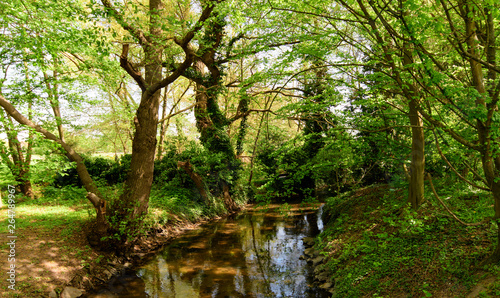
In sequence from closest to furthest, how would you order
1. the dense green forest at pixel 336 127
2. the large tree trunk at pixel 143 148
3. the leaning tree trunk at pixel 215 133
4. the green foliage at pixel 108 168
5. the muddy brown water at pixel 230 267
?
the dense green forest at pixel 336 127 → the muddy brown water at pixel 230 267 → the large tree trunk at pixel 143 148 → the leaning tree trunk at pixel 215 133 → the green foliage at pixel 108 168

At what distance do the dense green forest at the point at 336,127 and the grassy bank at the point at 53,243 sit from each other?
114 millimetres

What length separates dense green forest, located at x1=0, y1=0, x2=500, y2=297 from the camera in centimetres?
326

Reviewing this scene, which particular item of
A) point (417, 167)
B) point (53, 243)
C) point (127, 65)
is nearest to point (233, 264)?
point (53, 243)

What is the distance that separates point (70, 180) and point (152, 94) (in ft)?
26.2

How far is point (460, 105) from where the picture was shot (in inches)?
110

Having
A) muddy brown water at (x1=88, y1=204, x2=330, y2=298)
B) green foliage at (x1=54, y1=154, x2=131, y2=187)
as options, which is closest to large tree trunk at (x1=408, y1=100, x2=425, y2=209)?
muddy brown water at (x1=88, y1=204, x2=330, y2=298)

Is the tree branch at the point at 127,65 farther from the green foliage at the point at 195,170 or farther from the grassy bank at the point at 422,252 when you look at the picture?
the grassy bank at the point at 422,252

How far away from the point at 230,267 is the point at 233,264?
Answer: 7.9 inches

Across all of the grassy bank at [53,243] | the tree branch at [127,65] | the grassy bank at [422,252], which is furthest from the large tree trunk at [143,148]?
the grassy bank at [422,252]

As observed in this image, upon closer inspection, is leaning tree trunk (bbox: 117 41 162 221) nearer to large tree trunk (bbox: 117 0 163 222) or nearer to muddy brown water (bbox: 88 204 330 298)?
large tree trunk (bbox: 117 0 163 222)

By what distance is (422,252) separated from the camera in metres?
4.24

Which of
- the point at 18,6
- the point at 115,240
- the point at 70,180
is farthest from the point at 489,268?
the point at 70,180

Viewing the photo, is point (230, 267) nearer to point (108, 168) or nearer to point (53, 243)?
point (53, 243)

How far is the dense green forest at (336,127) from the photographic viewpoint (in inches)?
128
